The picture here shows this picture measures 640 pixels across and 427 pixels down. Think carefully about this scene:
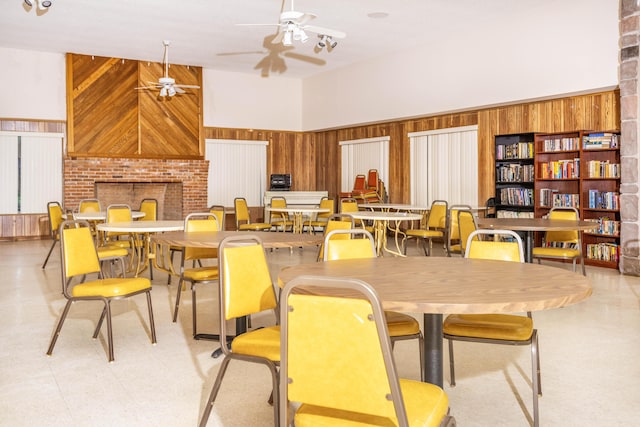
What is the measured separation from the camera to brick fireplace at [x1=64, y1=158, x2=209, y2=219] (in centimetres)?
1142

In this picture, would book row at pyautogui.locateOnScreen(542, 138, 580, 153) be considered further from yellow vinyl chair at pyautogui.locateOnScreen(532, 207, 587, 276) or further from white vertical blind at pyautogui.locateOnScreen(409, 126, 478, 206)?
white vertical blind at pyautogui.locateOnScreen(409, 126, 478, 206)

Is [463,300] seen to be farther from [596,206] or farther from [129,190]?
[129,190]

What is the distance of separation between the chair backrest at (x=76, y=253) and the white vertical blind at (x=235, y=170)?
9.22 meters

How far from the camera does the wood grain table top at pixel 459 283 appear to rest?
1824 millimetres

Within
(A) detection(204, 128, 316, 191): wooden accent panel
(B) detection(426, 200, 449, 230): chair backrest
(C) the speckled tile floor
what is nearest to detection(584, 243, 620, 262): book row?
(B) detection(426, 200, 449, 230): chair backrest

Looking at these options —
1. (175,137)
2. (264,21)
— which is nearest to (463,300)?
(264,21)

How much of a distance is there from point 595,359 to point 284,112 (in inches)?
434

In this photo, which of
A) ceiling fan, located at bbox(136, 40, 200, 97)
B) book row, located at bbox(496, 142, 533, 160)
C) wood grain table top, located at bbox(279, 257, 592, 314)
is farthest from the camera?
ceiling fan, located at bbox(136, 40, 200, 97)

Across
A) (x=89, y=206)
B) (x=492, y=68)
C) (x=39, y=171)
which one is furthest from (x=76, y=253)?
(x=39, y=171)

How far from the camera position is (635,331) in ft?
14.1

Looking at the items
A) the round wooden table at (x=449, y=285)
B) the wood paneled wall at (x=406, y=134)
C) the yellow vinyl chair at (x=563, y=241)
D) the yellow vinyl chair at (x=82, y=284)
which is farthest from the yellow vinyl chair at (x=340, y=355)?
the wood paneled wall at (x=406, y=134)

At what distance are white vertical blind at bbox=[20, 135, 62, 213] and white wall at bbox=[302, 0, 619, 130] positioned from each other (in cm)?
593

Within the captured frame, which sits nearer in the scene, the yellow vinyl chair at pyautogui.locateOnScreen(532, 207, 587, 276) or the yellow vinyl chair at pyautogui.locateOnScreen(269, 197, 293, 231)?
the yellow vinyl chair at pyautogui.locateOnScreen(532, 207, 587, 276)

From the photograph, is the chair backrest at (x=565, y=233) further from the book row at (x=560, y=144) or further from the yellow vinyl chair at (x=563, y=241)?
the book row at (x=560, y=144)
